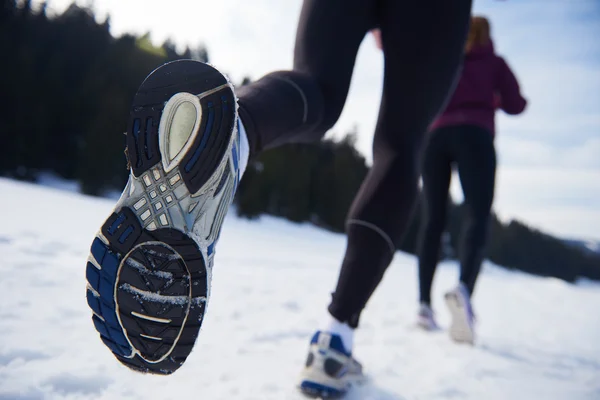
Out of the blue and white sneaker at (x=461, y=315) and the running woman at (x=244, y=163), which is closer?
the running woman at (x=244, y=163)

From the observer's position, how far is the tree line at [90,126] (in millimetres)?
13328

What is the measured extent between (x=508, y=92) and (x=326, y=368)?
1430 millimetres

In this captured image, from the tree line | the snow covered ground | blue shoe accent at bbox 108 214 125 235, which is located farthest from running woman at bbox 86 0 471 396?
the tree line

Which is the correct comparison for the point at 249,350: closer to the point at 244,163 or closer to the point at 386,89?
the point at 244,163

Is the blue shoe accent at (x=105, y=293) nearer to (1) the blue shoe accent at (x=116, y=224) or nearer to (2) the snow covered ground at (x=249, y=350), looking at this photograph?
(1) the blue shoe accent at (x=116, y=224)

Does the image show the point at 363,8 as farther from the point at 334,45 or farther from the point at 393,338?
the point at 393,338

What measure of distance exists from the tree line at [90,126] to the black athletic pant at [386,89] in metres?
12.3

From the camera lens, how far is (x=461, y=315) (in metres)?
1.47

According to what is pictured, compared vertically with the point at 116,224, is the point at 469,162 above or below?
above

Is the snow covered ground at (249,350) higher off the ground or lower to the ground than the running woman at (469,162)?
lower

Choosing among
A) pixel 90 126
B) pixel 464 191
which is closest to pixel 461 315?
pixel 464 191

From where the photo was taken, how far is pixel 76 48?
17.7 meters

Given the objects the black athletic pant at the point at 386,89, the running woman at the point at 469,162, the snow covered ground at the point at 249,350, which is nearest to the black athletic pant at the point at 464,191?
the running woman at the point at 469,162

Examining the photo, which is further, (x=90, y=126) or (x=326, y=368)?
(x=90, y=126)
